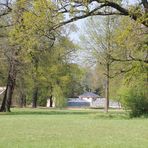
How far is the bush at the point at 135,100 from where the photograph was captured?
148 ft

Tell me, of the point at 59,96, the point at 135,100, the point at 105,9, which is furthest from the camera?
the point at 59,96

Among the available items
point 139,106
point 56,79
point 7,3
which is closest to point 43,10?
point 139,106

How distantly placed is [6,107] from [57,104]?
106ft

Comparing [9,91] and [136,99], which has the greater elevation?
[9,91]

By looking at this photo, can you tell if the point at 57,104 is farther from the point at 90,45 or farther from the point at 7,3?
the point at 7,3

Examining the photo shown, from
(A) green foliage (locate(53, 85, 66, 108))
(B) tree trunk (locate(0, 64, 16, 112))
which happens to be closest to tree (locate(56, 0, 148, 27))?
(B) tree trunk (locate(0, 64, 16, 112))

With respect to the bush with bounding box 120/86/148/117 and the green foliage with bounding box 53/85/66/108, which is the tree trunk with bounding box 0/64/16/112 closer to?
the bush with bounding box 120/86/148/117

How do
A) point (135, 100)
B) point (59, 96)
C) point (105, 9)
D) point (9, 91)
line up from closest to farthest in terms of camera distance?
point (105, 9)
point (135, 100)
point (9, 91)
point (59, 96)

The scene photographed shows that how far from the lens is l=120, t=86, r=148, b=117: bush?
4525 cm

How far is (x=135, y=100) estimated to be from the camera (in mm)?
45188

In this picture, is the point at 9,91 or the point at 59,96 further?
the point at 59,96

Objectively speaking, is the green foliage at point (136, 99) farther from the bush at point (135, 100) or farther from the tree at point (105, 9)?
the tree at point (105, 9)

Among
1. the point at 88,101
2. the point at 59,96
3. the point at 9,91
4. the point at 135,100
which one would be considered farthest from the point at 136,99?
the point at 88,101

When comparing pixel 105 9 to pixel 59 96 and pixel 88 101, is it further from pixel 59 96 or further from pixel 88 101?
pixel 88 101
